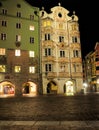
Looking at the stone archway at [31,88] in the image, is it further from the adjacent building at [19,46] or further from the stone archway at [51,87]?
the stone archway at [51,87]

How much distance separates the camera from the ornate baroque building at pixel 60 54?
146 feet

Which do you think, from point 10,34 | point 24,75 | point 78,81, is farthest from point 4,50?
point 78,81

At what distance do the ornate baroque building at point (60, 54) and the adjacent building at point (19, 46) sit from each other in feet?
5.94

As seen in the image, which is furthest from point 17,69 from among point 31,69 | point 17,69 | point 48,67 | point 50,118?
point 50,118

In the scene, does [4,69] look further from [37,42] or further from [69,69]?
[69,69]

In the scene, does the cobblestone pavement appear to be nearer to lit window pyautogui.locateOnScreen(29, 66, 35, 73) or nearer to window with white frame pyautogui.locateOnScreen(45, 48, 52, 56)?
lit window pyautogui.locateOnScreen(29, 66, 35, 73)

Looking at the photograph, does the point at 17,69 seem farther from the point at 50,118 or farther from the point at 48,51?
the point at 50,118

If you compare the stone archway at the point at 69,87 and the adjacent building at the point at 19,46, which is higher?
the adjacent building at the point at 19,46

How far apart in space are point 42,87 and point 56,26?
613 inches

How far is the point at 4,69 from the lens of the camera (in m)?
40.9

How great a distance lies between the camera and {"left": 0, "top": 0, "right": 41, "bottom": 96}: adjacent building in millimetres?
41250

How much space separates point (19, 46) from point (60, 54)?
33.2 feet

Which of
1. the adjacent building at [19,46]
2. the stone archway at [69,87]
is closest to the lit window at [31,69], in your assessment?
the adjacent building at [19,46]

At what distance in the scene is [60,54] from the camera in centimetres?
4619
